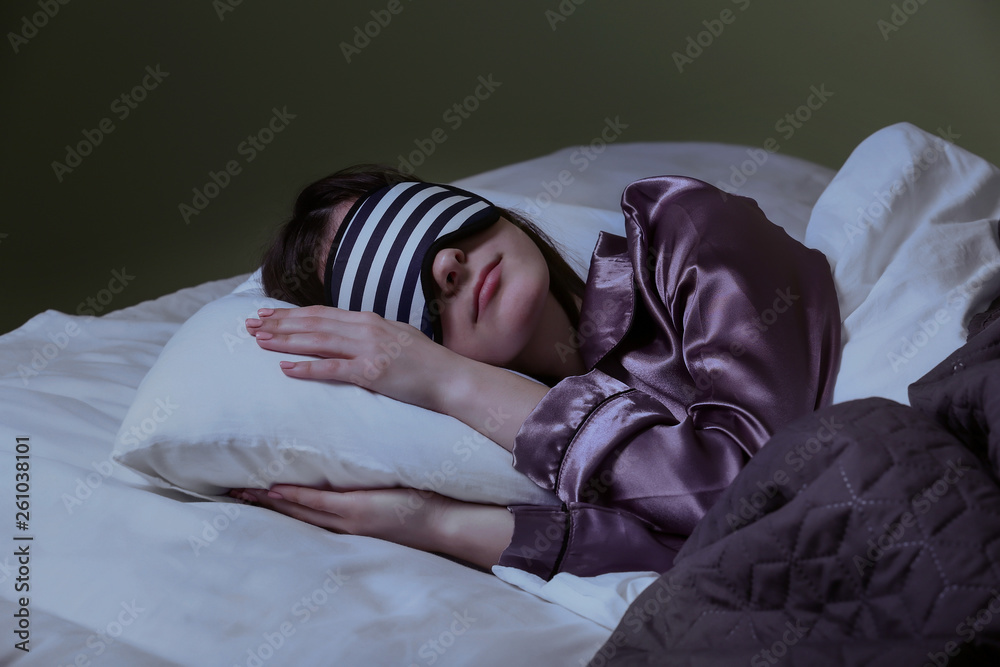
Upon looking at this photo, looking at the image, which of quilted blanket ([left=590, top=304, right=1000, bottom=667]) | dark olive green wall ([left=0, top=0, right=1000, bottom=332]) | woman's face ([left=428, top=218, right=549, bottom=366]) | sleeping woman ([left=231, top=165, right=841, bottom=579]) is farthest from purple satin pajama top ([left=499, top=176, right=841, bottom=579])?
dark olive green wall ([left=0, top=0, right=1000, bottom=332])

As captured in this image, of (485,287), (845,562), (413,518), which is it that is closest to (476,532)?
(413,518)

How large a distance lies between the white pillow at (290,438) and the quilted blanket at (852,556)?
0.29 m

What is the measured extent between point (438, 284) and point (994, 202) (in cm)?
71

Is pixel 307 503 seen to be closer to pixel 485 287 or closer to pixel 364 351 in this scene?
pixel 364 351

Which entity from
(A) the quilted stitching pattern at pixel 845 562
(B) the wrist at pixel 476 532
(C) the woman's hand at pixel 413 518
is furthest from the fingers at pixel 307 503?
(A) the quilted stitching pattern at pixel 845 562

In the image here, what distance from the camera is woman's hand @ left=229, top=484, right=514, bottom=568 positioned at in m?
0.79

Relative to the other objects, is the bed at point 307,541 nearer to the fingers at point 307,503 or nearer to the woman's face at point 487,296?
the fingers at point 307,503

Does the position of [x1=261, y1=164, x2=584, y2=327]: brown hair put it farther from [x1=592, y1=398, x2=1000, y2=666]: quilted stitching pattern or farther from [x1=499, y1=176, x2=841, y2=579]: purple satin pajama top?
[x1=592, y1=398, x2=1000, y2=666]: quilted stitching pattern

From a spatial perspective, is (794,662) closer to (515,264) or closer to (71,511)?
(515,264)

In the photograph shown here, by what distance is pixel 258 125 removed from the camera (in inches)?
74.5

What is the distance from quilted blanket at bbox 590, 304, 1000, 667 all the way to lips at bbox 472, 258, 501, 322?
0.41 meters

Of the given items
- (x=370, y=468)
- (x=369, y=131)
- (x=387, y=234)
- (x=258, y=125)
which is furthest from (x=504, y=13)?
(x=370, y=468)

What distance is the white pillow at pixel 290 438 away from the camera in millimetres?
771

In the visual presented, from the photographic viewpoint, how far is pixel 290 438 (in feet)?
2.52
